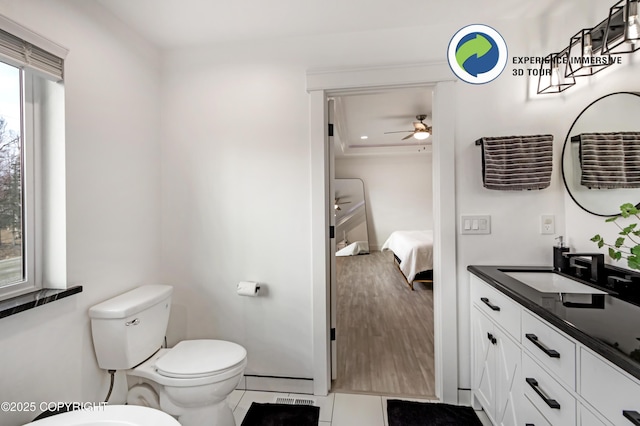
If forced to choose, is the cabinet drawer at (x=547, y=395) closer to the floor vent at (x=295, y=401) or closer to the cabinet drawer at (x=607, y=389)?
the cabinet drawer at (x=607, y=389)

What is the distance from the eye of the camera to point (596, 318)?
3.23 feet

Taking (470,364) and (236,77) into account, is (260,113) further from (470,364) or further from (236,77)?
(470,364)

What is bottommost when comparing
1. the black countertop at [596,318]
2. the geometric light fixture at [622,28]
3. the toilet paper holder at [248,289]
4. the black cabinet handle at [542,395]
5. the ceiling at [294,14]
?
the black cabinet handle at [542,395]

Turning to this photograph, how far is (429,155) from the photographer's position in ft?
23.3

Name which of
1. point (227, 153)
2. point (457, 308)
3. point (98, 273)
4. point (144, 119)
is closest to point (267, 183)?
point (227, 153)

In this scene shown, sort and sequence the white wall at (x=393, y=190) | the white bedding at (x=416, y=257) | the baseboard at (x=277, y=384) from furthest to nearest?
the white wall at (x=393, y=190) → the white bedding at (x=416, y=257) → the baseboard at (x=277, y=384)

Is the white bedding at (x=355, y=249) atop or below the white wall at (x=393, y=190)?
below

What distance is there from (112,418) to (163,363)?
0.54 meters

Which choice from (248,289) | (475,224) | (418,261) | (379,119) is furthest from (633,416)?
(379,119)

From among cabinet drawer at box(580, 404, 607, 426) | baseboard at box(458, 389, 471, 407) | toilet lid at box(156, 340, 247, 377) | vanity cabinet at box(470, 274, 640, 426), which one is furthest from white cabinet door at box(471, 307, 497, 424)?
toilet lid at box(156, 340, 247, 377)

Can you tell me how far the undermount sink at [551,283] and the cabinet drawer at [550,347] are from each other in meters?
0.31

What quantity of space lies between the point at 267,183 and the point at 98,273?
3.64ft

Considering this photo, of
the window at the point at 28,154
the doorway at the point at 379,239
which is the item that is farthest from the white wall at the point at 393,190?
the window at the point at 28,154

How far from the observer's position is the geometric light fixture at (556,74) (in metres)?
1.66
